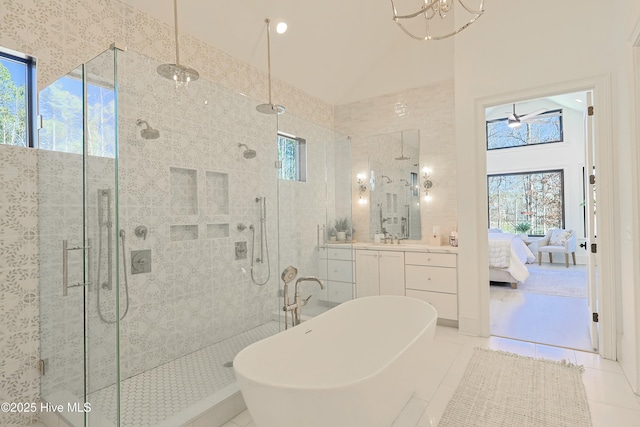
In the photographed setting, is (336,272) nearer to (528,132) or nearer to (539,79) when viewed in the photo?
(539,79)

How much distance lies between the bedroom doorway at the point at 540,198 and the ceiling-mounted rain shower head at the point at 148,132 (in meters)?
4.72

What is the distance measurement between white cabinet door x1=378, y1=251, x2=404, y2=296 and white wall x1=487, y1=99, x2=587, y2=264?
5852 millimetres

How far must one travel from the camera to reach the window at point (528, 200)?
8031 mm

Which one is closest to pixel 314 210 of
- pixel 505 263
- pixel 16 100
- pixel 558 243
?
pixel 16 100

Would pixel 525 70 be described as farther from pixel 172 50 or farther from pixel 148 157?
pixel 148 157

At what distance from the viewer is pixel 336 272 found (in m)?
3.76

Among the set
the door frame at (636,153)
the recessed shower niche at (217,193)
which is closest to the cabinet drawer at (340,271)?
the recessed shower niche at (217,193)

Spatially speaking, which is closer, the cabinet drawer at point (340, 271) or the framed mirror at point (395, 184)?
the cabinet drawer at point (340, 271)

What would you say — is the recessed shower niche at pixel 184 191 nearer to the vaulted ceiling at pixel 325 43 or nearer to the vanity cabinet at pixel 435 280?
the vaulted ceiling at pixel 325 43

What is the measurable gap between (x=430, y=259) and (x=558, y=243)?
17.9 feet

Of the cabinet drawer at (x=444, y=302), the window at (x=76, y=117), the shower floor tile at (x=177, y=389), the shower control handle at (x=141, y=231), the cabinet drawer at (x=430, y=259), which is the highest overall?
the window at (x=76, y=117)

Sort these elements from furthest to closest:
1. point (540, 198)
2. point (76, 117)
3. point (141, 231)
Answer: point (540, 198) → point (141, 231) → point (76, 117)

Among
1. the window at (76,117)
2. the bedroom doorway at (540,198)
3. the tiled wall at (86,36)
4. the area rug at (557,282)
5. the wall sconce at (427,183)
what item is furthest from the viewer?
the bedroom doorway at (540,198)

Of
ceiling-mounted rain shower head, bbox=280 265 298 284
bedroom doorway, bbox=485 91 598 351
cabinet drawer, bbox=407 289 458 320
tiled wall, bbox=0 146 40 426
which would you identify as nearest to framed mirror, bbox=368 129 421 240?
cabinet drawer, bbox=407 289 458 320
